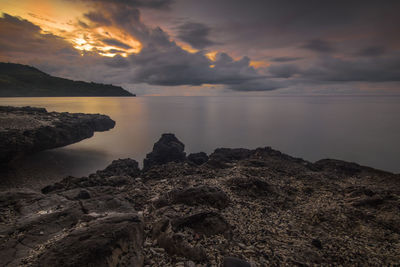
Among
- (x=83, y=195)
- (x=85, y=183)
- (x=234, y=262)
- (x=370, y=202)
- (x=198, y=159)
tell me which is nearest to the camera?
(x=234, y=262)

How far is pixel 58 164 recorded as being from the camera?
27.4 m

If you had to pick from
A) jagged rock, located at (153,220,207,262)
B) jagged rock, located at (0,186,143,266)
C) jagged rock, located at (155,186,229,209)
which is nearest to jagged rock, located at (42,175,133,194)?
jagged rock, located at (0,186,143,266)

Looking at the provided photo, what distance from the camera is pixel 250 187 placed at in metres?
10.3

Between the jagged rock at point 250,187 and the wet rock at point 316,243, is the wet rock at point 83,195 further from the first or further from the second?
the wet rock at point 316,243

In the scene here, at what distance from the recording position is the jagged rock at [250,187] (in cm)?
1002

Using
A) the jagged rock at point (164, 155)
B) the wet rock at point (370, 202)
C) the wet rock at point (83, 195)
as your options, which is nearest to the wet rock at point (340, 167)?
the wet rock at point (370, 202)

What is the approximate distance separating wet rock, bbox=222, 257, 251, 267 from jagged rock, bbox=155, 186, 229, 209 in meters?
3.08

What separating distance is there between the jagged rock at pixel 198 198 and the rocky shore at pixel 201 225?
0.15 ft

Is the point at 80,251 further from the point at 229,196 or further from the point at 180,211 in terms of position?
the point at 229,196

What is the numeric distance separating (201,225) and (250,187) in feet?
15.1

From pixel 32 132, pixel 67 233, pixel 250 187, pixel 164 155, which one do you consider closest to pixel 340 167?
pixel 250 187

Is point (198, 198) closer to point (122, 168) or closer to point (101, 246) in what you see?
point (101, 246)

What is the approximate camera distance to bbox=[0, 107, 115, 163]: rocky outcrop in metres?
19.4

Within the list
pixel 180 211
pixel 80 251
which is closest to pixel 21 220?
pixel 80 251
